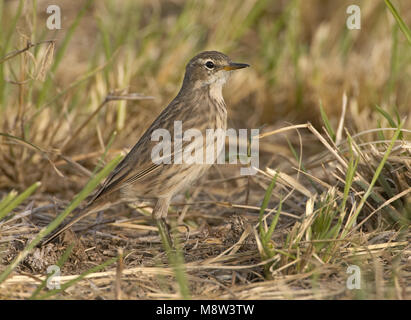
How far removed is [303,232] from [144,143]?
149 centimetres

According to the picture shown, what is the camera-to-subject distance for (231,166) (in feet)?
19.4

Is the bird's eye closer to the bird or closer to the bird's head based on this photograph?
→ the bird's head

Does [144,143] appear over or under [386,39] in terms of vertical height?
under

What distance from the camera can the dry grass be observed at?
133 inches

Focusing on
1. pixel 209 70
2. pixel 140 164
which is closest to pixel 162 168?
pixel 140 164

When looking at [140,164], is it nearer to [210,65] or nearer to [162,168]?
[162,168]

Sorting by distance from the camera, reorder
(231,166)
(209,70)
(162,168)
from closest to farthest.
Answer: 1. (162,168)
2. (209,70)
3. (231,166)

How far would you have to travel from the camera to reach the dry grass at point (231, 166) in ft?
11.1

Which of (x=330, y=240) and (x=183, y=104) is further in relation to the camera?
(x=183, y=104)

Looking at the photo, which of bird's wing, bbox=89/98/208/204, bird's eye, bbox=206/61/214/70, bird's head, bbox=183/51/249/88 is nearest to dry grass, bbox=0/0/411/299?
bird's wing, bbox=89/98/208/204

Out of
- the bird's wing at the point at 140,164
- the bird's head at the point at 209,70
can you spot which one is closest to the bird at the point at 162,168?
the bird's wing at the point at 140,164
